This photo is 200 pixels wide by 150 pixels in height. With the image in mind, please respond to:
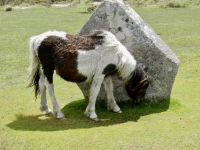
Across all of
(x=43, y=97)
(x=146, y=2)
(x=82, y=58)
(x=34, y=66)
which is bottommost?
(x=146, y=2)

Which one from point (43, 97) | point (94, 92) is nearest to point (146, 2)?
point (43, 97)

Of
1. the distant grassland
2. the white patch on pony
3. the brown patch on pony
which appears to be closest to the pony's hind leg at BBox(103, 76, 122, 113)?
the brown patch on pony

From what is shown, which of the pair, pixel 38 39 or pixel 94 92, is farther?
pixel 94 92

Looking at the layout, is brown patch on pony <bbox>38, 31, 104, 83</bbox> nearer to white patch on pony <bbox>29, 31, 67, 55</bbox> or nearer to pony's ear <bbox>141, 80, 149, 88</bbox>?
white patch on pony <bbox>29, 31, 67, 55</bbox>

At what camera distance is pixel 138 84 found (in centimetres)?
909

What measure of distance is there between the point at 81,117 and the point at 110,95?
1.00 meters

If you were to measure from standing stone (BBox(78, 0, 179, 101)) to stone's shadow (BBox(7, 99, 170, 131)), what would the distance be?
0.32 m

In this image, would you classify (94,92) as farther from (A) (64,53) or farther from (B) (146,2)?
(B) (146,2)

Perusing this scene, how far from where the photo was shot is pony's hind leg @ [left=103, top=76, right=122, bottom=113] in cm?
923

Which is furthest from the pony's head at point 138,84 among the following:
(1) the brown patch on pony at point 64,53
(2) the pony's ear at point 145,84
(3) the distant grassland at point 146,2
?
(3) the distant grassland at point 146,2

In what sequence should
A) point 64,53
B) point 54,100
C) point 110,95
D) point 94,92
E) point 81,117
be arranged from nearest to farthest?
point 64,53 → point 94,92 → point 54,100 → point 81,117 → point 110,95

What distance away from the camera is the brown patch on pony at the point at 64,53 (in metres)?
8.48

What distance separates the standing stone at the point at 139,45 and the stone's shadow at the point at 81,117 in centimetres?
32

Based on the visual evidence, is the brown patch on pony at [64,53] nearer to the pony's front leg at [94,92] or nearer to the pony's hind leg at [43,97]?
the pony's front leg at [94,92]
